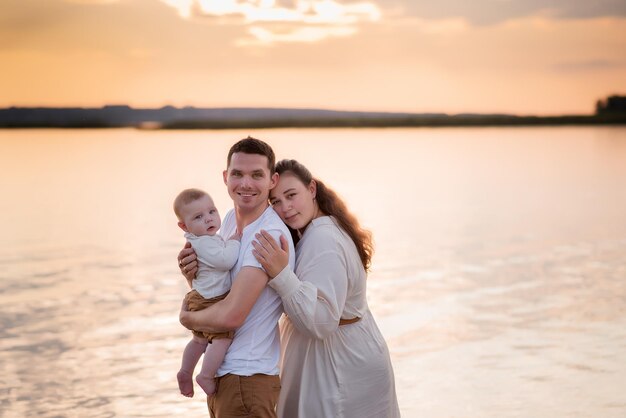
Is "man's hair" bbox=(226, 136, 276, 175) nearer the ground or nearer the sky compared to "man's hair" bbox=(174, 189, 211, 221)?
nearer the sky

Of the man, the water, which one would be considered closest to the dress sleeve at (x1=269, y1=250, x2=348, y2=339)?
the man

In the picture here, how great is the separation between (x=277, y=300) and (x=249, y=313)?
15 cm

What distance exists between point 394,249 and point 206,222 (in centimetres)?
1090

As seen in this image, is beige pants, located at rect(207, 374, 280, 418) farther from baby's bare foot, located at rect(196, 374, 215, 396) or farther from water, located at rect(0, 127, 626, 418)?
water, located at rect(0, 127, 626, 418)

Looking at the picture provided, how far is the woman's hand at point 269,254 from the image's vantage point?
406 centimetres

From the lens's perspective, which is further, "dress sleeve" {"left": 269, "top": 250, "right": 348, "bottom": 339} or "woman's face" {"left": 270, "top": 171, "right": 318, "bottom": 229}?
"woman's face" {"left": 270, "top": 171, "right": 318, "bottom": 229}

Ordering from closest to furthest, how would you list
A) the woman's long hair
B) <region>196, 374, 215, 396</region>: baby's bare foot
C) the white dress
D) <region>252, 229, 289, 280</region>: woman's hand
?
<region>252, 229, 289, 280</region>: woman's hand, <region>196, 374, 215, 396</region>: baby's bare foot, the white dress, the woman's long hair

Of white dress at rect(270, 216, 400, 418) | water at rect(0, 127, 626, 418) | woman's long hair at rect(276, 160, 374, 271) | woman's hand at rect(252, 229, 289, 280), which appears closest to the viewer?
woman's hand at rect(252, 229, 289, 280)

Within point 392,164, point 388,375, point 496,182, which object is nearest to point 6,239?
point 388,375

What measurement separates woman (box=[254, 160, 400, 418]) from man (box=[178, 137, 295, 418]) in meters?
0.16

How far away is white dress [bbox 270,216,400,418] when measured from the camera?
4.34 metres

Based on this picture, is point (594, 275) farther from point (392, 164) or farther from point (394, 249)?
point (392, 164)

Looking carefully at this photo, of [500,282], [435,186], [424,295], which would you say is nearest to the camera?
[424,295]

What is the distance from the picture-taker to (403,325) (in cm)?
977
